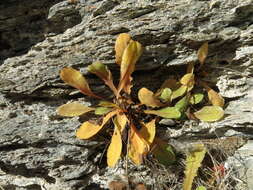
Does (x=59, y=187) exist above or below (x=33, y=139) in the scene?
below

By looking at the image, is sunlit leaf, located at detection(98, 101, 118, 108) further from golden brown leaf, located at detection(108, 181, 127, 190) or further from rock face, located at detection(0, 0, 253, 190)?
golden brown leaf, located at detection(108, 181, 127, 190)

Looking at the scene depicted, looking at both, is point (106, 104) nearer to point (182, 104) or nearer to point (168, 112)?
point (168, 112)

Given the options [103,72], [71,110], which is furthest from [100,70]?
[71,110]

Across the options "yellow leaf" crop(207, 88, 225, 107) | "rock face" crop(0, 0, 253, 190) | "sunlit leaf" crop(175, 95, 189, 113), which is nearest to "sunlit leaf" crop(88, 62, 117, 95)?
"rock face" crop(0, 0, 253, 190)

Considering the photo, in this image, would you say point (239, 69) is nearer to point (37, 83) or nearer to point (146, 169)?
point (146, 169)

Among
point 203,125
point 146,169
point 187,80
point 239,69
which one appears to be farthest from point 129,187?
point 239,69

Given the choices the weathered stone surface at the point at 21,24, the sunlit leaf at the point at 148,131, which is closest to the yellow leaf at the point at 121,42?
the sunlit leaf at the point at 148,131

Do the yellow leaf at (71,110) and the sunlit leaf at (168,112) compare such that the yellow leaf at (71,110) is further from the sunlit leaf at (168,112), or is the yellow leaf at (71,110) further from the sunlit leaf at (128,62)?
the sunlit leaf at (168,112)
